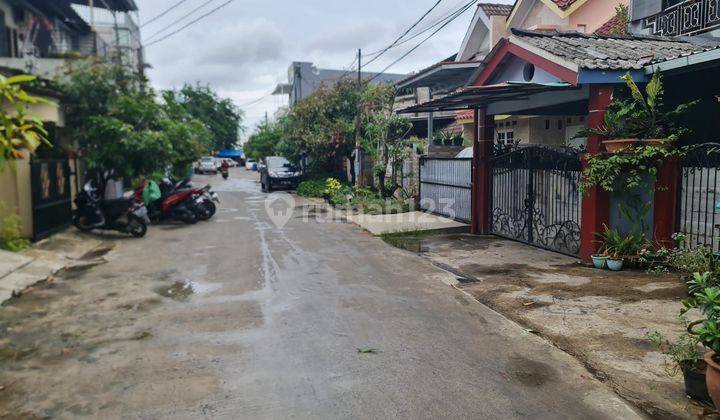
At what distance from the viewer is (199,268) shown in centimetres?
979

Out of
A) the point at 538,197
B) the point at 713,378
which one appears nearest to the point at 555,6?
the point at 538,197

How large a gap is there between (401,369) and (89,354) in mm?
3170

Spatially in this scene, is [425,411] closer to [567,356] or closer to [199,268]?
[567,356]

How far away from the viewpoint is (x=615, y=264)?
28.0 ft

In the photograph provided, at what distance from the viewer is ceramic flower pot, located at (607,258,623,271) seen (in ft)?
28.0

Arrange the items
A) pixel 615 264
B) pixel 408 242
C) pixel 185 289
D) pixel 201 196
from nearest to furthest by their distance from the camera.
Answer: pixel 185 289
pixel 615 264
pixel 408 242
pixel 201 196

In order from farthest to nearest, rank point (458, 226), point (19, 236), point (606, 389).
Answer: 1. point (458, 226)
2. point (19, 236)
3. point (606, 389)

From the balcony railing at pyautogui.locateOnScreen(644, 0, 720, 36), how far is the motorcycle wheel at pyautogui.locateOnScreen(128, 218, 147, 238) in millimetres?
12633

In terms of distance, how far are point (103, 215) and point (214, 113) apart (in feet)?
160

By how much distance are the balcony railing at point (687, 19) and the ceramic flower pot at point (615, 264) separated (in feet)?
16.9

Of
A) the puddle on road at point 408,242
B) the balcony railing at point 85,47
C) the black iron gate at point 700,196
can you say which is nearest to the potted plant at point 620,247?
the black iron gate at point 700,196

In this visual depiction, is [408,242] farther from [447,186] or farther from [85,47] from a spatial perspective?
[85,47]

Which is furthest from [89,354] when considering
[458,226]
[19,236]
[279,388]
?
[458,226]

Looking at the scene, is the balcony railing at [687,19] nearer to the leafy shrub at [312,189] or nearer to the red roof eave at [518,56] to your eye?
the red roof eave at [518,56]
